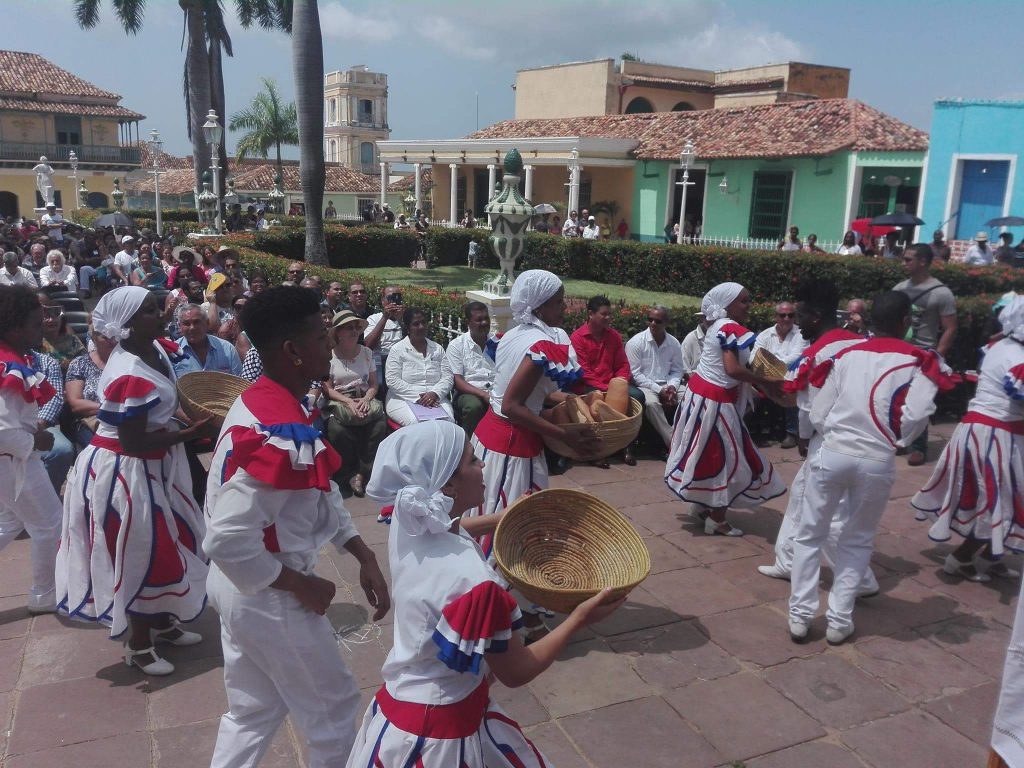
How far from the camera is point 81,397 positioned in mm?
4648

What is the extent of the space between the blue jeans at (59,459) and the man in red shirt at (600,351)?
3638 millimetres

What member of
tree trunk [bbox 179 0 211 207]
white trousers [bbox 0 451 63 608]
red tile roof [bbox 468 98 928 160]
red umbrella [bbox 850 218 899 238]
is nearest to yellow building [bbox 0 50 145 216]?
tree trunk [bbox 179 0 211 207]

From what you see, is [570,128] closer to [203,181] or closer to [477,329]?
[203,181]

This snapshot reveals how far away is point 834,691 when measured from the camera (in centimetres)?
396

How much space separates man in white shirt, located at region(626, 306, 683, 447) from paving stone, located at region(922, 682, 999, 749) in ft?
12.6

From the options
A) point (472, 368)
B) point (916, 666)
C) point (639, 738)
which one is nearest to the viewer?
point (639, 738)

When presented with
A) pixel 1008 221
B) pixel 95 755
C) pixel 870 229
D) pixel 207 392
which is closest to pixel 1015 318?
pixel 207 392

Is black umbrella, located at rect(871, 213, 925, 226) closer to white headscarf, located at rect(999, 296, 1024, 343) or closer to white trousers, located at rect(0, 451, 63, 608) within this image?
white headscarf, located at rect(999, 296, 1024, 343)

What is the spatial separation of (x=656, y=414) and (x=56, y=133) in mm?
→ 51354

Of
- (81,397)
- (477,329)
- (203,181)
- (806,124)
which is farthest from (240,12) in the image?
(81,397)

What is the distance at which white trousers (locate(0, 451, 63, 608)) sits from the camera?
4.31 metres

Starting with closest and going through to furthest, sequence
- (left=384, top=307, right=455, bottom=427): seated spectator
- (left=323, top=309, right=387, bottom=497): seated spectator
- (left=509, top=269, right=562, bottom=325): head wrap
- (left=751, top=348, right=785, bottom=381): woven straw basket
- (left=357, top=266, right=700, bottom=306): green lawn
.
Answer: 1. (left=509, top=269, right=562, bottom=325): head wrap
2. (left=751, top=348, right=785, bottom=381): woven straw basket
3. (left=323, top=309, right=387, bottom=497): seated spectator
4. (left=384, top=307, right=455, bottom=427): seated spectator
5. (left=357, top=266, right=700, bottom=306): green lawn

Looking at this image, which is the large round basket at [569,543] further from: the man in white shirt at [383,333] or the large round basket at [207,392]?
the man in white shirt at [383,333]

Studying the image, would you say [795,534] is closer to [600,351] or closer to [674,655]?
[674,655]
